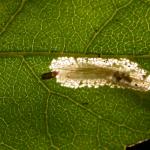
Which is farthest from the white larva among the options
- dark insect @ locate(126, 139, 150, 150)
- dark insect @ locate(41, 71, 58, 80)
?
dark insect @ locate(126, 139, 150, 150)

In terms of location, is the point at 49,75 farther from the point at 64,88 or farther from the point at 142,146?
the point at 142,146

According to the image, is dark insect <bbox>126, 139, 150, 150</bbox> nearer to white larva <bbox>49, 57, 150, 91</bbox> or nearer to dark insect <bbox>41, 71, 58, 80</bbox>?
white larva <bbox>49, 57, 150, 91</bbox>

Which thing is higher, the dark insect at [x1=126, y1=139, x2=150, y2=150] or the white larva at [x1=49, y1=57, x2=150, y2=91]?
the white larva at [x1=49, y1=57, x2=150, y2=91]

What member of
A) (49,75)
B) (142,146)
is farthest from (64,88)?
(142,146)

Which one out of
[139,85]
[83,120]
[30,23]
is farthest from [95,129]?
[30,23]

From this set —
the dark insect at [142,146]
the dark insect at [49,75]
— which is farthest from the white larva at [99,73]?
the dark insect at [142,146]

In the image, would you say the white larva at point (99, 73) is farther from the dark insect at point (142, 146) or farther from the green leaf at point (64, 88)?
the dark insect at point (142, 146)
